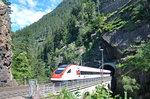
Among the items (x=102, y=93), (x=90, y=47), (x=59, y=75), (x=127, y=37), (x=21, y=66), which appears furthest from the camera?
(x=90, y=47)

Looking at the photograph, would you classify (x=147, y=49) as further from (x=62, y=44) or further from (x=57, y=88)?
(x=62, y=44)

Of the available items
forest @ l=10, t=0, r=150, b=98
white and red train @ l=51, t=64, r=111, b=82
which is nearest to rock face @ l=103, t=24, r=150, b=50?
forest @ l=10, t=0, r=150, b=98

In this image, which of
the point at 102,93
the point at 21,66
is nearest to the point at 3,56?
the point at 21,66

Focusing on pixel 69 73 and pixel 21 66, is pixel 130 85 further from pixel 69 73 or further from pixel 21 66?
pixel 21 66

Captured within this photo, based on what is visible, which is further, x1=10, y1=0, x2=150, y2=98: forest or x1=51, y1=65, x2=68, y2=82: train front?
x1=10, y1=0, x2=150, y2=98: forest

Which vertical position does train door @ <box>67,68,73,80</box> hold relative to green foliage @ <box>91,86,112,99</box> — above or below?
below

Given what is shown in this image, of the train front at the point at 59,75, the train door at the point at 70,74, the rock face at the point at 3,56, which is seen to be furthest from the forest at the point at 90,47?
the train door at the point at 70,74

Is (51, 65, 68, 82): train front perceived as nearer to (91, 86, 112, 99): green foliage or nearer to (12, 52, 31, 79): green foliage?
(91, 86, 112, 99): green foliage

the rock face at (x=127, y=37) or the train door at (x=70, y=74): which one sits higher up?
the rock face at (x=127, y=37)

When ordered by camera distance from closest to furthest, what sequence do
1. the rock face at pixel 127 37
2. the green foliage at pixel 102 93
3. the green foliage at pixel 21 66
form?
1. the green foliage at pixel 102 93
2. the rock face at pixel 127 37
3. the green foliage at pixel 21 66

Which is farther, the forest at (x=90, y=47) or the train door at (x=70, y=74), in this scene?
the forest at (x=90, y=47)

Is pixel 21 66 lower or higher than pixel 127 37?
lower

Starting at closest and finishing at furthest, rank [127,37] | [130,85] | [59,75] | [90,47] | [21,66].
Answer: [59,75], [130,85], [21,66], [127,37], [90,47]

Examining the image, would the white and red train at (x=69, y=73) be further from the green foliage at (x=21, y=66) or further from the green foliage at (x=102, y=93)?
the green foliage at (x=21, y=66)
